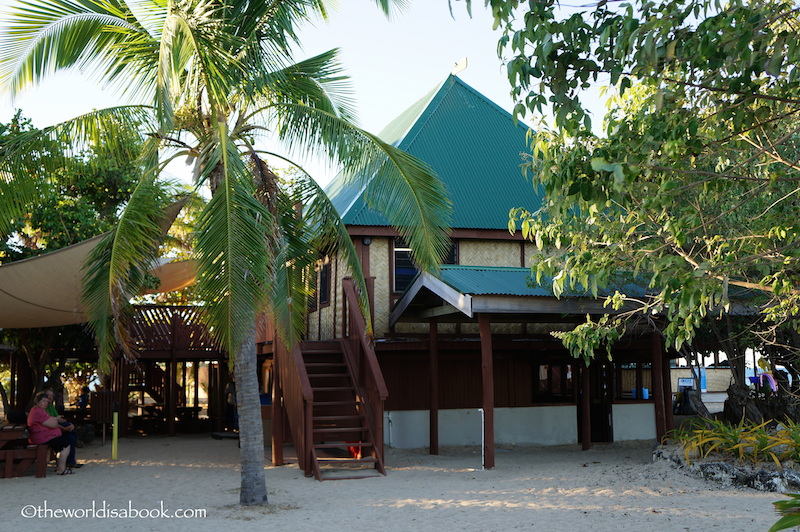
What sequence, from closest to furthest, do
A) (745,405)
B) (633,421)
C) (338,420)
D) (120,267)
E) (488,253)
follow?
1. (120,267)
2. (338,420)
3. (745,405)
4. (488,253)
5. (633,421)

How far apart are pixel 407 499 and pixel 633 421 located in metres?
9.23

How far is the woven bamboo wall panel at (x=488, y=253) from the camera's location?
1604 centimetres

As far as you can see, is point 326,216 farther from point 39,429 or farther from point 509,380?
point 509,380

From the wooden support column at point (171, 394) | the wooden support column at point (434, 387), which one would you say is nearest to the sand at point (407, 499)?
the wooden support column at point (434, 387)

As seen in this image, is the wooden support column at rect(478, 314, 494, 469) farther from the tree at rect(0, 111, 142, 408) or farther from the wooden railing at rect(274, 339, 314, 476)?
the tree at rect(0, 111, 142, 408)

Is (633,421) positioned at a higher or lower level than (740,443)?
lower

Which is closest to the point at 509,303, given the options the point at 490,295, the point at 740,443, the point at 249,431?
the point at 490,295

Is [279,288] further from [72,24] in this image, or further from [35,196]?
[72,24]

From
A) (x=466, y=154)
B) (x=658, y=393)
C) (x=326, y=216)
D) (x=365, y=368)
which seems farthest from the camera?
(x=466, y=154)

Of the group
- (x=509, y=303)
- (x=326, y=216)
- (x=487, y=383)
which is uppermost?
(x=326, y=216)

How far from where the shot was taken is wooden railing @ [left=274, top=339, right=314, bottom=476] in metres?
11.5

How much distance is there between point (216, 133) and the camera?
8.87m

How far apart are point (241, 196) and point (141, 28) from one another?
9.22ft

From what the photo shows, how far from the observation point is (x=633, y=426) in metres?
17.3
